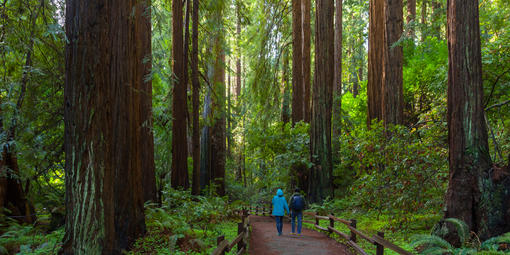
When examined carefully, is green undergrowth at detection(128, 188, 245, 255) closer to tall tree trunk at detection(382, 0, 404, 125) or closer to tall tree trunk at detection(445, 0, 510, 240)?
tall tree trunk at detection(445, 0, 510, 240)

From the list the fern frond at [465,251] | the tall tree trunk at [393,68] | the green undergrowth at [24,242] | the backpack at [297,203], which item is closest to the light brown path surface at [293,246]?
the backpack at [297,203]

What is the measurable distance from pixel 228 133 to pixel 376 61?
14.1m

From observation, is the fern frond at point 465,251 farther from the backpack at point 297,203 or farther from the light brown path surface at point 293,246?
the backpack at point 297,203

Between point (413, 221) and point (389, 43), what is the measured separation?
6.34m

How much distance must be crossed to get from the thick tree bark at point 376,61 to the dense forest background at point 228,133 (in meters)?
0.19

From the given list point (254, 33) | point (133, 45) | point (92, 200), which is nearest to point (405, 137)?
point (133, 45)

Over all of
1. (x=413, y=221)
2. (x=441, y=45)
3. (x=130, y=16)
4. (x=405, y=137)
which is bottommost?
(x=413, y=221)

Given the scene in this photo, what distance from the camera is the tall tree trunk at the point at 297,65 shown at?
20531mm

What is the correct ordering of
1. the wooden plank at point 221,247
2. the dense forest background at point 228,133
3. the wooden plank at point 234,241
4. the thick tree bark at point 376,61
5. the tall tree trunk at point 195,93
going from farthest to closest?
the thick tree bark at point 376,61 → the tall tree trunk at point 195,93 → the dense forest background at point 228,133 → the wooden plank at point 234,241 → the wooden plank at point 221,247

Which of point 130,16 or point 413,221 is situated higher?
point 130,16

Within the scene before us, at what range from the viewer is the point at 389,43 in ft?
43.4

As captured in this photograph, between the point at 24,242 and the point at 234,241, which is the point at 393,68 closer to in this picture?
the point at 234,241

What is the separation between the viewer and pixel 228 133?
28141 mm

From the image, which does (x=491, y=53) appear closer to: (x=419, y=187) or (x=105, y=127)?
(x=419, y=187)
